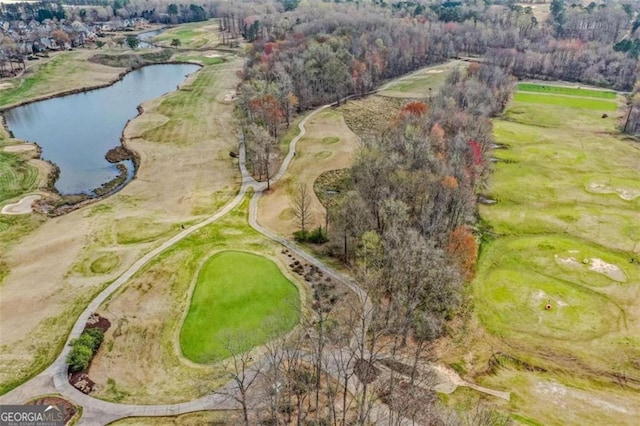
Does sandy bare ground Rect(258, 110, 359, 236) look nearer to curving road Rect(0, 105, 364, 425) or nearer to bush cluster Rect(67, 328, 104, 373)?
curving road Rect(0, 105, 364, 425)

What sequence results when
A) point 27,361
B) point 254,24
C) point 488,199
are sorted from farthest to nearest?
point 254,24 → point 488,199 → point 27,361

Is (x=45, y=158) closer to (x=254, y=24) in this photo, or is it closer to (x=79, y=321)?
(x=79, y=321)

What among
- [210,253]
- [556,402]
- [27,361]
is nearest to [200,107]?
[210,253]

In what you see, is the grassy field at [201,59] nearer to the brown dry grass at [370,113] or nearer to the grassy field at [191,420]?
the brown dry grass at [370,113]

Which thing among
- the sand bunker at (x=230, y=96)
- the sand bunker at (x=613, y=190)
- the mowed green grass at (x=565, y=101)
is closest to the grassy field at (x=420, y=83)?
the mowed green grass at (x=565, y=101)

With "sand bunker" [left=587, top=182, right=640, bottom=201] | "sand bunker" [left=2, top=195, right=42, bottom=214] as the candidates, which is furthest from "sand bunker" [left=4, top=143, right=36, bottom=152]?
"sand bunker" [left=587, top=182, right=640, bottom=201]

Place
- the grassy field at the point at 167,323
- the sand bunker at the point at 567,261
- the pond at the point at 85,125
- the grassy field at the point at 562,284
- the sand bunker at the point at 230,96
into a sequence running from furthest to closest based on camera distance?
the sand bunker at the point at 230,96 → the pond at the point at 85,125 → the sand bunker at the point at 567,261 → the grassy field at the point at 562,284 → the grassy field at the point at 167,323
